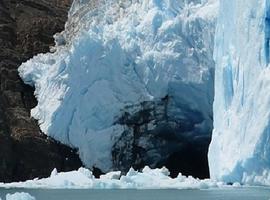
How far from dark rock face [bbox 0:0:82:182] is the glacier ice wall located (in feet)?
23.0

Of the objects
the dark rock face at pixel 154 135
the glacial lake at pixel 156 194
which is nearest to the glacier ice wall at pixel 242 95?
the glacial lake at pixel 156 194

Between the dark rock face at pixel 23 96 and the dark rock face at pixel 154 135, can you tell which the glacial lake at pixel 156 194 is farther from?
the dark rock face at pixel 23 96

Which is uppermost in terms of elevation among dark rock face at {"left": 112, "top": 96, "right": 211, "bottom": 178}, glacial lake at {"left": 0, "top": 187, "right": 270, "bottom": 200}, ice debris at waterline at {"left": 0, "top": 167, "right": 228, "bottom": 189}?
dark rock face at {"left": 112, "top": 96, "right": 211, "bottom": 178}

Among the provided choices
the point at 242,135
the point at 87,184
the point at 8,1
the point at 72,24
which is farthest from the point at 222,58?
the point at 8,1

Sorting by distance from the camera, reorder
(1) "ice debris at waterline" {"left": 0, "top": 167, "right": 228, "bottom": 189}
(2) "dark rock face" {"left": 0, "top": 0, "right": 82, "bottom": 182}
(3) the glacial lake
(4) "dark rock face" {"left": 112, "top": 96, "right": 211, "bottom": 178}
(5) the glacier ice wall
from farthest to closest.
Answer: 1. (2) "dark rock face" {"left": 0, "top": 0, "right": 82, "bottom": 182}
2. (4) "dark rock face" {"left": 112, "top": 96, "right": 211, "bottom": 178}
3. (1) "ice debris at waterline" {"left": 0, "top": 167, "right": 228, "bottom": 189}
4. (5) the glacier ice wall
5. (3) the glacial lake

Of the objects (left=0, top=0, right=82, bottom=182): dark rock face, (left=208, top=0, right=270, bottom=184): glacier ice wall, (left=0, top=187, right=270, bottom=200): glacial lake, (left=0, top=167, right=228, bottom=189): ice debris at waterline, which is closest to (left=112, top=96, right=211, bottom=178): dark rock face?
(left=0, top=0, right=82, bottom=182): dark rock face

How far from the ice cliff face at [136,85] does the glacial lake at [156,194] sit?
5.24 m

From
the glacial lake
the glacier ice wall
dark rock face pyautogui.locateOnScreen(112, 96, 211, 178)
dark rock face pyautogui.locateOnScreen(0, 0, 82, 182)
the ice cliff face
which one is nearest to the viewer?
the glacial lake

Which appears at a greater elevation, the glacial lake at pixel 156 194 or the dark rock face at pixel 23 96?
the dark rock face at pixel 23 96

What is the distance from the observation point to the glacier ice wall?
67.4ft

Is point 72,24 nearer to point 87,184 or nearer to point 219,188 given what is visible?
point 87,184

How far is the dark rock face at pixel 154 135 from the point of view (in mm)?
27188

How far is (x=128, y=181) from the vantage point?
23047mm

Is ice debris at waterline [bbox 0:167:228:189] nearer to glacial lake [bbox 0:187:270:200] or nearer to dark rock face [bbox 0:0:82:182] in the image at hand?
glacial lake [bbox 0:187:270:200]
